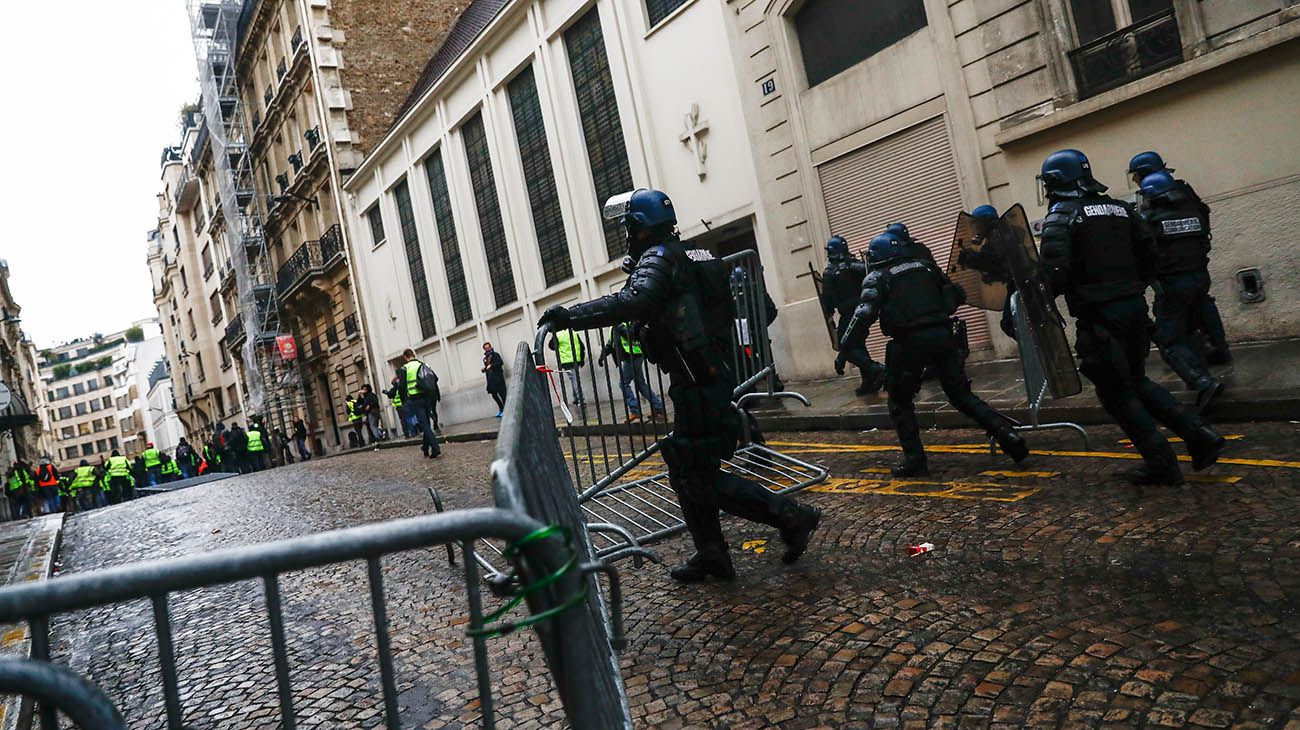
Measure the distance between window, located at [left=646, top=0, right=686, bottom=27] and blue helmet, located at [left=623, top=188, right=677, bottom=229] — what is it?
12.2m

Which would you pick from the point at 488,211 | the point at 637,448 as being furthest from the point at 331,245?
the point at 637,448

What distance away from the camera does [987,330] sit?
1209 cm

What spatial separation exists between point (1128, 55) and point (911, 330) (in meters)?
5.77

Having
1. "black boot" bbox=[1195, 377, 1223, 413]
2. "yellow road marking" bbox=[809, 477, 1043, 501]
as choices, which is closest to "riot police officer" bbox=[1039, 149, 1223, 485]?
"yellow road marking" bbox=[809, 477, 1043, 501]

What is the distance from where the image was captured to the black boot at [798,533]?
4633 millimetres

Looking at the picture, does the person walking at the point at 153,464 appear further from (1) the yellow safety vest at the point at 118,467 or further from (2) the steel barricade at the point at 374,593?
(2) the steel barricade at the point at 374,593

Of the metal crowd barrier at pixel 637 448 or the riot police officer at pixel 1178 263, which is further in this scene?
the riot police officer at pixel 1178 263

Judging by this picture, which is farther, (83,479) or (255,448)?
(255,448)

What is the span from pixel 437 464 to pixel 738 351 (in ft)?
25.6

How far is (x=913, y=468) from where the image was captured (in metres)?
6.47

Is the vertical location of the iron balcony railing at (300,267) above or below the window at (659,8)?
above

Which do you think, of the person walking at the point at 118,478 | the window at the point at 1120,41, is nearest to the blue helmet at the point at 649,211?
the window at the point at 1120,41

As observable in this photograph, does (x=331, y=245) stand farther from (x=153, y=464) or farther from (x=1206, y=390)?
(x=1206, y=390)

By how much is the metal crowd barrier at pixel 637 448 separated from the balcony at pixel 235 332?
4256cm
